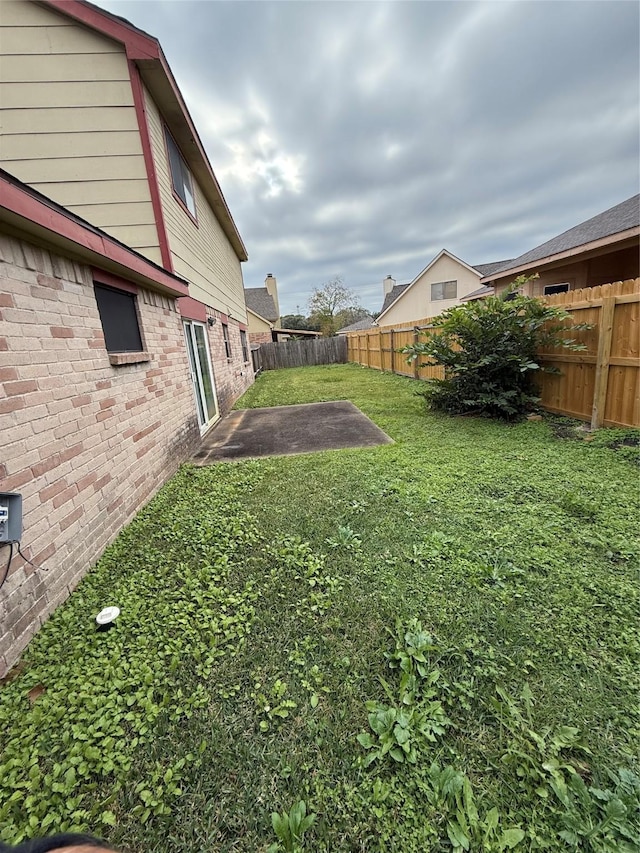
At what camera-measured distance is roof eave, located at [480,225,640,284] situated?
6706 mm

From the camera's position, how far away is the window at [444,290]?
75.4 feet

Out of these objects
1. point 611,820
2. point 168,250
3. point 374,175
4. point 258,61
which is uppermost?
point 374,175

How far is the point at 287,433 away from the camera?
6.14 metres

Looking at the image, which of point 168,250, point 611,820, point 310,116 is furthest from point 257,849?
point 310,116

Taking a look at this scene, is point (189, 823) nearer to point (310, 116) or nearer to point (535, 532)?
point (535, 532)

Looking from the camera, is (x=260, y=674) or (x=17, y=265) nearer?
(x=260, y=674)

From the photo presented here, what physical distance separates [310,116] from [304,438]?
823cm

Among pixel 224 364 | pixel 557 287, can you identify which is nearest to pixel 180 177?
pixel 224 364

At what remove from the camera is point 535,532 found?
8.67ft

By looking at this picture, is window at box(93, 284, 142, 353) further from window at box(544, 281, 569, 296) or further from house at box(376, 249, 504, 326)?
house at box(376, 249, 504, 326)

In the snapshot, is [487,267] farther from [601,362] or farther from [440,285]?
[601,362]

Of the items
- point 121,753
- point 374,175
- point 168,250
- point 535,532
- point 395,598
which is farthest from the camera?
point 374,175

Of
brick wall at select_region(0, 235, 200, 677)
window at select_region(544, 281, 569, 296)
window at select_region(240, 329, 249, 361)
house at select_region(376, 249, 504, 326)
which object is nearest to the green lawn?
brick wall at select_region(0, 235, 200, 677)

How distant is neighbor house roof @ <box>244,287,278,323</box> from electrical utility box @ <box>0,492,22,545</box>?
3106 centimetres
